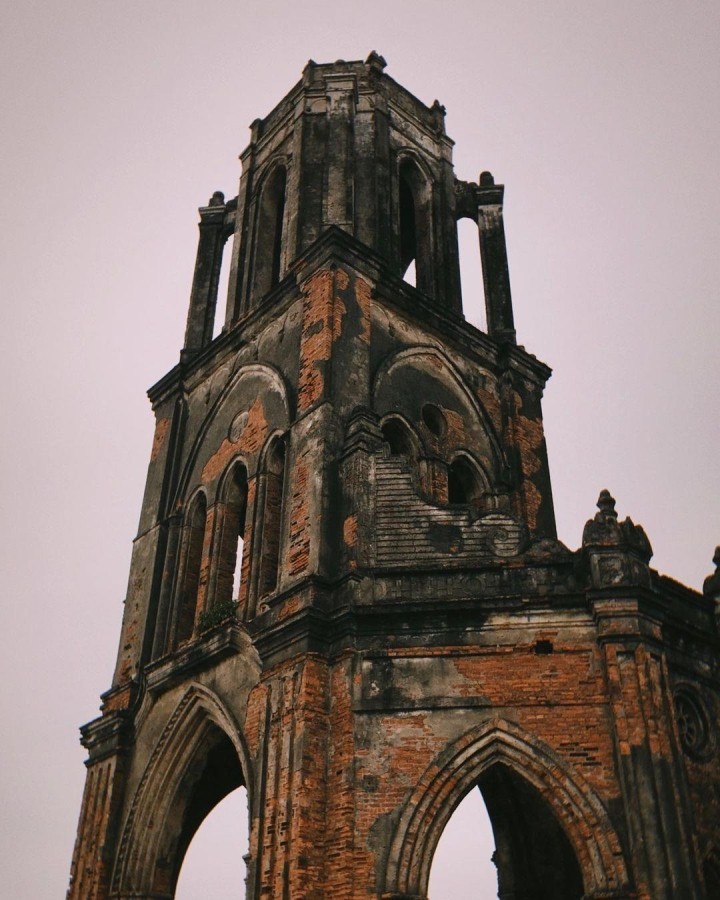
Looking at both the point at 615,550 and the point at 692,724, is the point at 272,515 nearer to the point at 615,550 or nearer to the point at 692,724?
the point at 615,550

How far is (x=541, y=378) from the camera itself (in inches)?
704

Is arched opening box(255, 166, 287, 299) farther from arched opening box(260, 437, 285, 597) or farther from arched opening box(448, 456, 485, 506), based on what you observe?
arched opening box(448, 456, 485, 506)

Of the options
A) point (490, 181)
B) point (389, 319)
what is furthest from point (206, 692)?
point (490, 181)

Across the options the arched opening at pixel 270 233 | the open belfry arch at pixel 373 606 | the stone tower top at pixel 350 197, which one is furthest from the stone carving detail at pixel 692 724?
the arched opening at pixel 270 233

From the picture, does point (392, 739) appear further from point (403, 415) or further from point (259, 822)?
point (403, 415)

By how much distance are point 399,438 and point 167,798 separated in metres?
5.91

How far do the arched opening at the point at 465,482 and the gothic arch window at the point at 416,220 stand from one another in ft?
12.2

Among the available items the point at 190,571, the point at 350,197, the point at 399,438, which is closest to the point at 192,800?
the point at 190,571

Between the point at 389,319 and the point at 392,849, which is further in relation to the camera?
the point at 389,319

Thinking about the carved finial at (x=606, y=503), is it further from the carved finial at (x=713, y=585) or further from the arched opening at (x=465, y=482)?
the arched opening at (x=465, y=482)

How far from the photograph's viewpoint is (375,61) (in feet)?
62.9

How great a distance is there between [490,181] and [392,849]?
1355 cm

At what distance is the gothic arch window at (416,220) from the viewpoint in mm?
18266

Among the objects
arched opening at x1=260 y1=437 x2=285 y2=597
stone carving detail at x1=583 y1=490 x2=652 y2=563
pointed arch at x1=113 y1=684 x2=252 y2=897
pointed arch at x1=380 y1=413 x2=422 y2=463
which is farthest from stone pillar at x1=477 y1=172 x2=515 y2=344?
pointed arch at x1=113 y1=684 x2=252 y2=897
